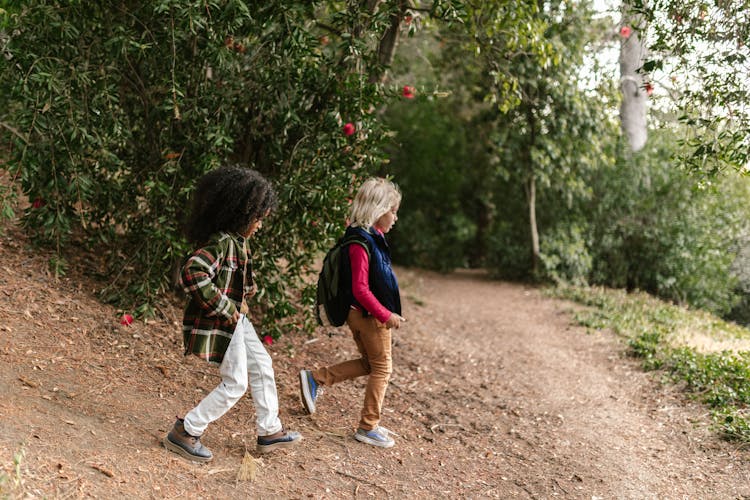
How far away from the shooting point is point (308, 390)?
4.37m

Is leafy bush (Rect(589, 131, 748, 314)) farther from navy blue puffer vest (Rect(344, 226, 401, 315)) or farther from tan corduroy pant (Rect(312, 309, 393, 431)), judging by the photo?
navy blue puffer vest (Rect(344, 226, 401, 315))

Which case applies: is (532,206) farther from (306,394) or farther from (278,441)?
(278,441)

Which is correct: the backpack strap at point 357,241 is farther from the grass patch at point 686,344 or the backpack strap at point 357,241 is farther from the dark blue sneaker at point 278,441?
the grass patch at point 686,344

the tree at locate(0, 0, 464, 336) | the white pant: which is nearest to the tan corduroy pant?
the white pant

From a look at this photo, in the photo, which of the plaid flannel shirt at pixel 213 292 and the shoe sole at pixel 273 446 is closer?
the plaid flannel shirt at pixel 213 292

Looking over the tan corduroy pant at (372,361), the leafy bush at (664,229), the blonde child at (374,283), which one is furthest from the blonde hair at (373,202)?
the leafy bush at (664,229)

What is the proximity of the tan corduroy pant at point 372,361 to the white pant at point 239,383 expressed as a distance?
2.11ft

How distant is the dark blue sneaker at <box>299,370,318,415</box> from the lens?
14.3ft

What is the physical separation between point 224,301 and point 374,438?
1496 mm

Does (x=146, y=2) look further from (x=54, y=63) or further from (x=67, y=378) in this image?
(x=67, y=378)

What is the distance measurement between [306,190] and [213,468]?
7.32ft

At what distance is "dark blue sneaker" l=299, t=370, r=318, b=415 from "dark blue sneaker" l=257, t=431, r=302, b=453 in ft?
1.47

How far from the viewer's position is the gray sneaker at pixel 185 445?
137 inches

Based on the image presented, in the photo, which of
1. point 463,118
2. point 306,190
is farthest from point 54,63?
point 463,118
